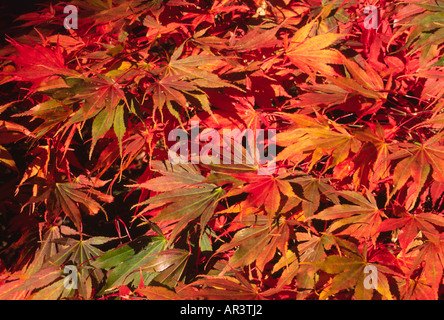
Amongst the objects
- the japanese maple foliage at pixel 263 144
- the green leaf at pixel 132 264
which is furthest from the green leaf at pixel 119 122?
the green leaf at pixel 132 264

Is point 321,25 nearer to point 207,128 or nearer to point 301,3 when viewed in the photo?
point 301,3

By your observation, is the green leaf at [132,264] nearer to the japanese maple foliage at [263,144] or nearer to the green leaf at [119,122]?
the japanese maple foliage at [263,144]

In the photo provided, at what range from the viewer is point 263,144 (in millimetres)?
966

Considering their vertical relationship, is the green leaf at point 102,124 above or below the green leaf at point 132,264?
above

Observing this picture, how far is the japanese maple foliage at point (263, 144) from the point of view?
0.83 m

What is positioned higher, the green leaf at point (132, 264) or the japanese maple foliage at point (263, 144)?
the japanese maple foliage at point (263, 144)

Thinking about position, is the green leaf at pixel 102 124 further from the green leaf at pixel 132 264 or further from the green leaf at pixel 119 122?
the green leaf at pixel 132 264

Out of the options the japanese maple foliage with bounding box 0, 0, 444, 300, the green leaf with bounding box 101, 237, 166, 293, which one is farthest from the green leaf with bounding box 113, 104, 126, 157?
the green leaf with bounding box 101, 237, 166, 293

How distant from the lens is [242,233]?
2.94 feet

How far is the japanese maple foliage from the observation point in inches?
32.5

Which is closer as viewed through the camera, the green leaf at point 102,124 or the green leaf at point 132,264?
the green leaf at point 102,124

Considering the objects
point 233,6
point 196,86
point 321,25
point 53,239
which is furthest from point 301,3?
point 53,239

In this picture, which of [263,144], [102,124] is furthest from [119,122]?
[263,144]

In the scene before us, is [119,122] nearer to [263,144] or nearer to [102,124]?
[102,124]
